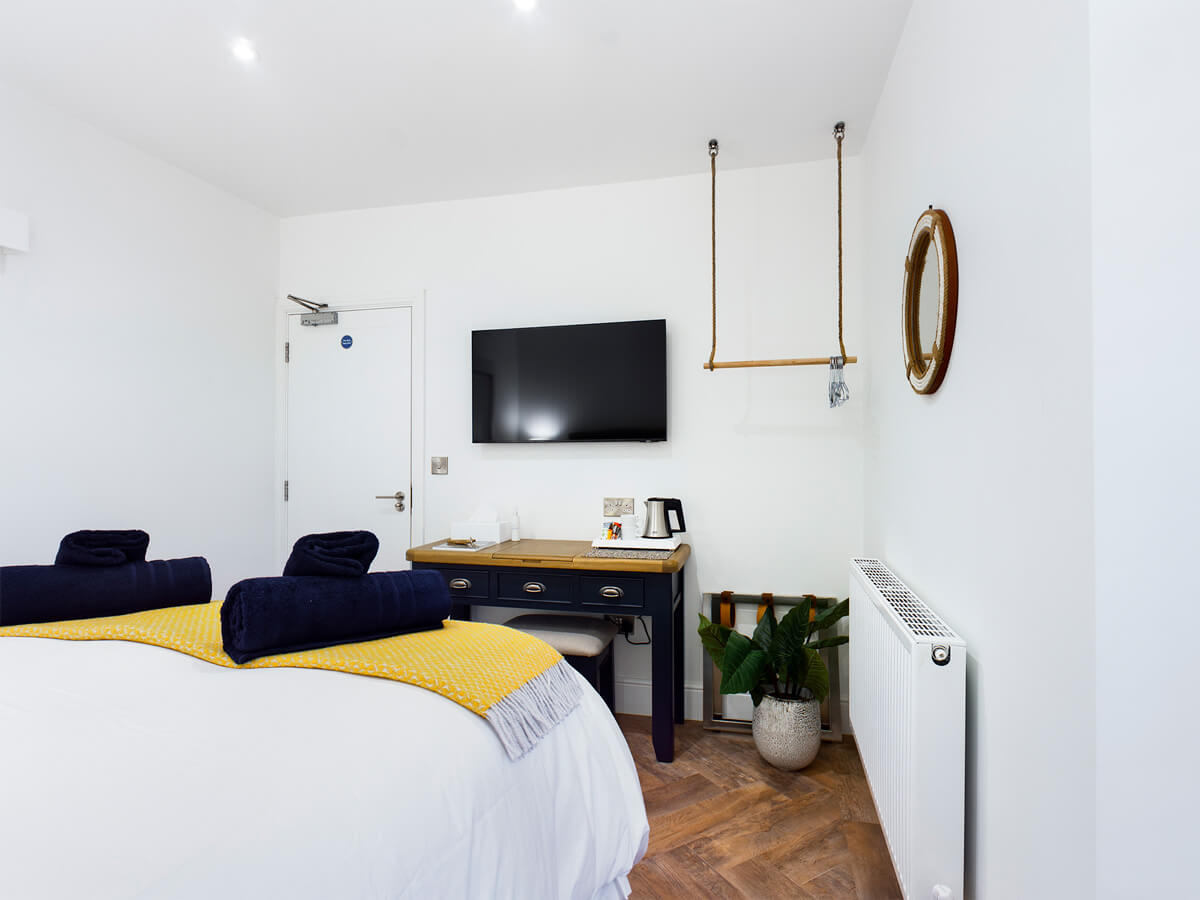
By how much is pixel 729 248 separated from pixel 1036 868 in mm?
2592

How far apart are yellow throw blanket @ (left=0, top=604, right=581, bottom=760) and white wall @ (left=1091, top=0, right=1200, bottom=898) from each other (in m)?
0.84

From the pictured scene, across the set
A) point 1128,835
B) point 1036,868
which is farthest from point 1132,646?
point 1036,868

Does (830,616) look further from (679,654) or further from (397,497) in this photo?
(397,497)

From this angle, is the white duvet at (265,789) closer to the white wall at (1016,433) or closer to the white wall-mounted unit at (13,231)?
the white wall at (1016,433)

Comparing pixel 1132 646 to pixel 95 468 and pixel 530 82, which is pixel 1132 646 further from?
pixel 95 468

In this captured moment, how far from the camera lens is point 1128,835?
0.92 meters

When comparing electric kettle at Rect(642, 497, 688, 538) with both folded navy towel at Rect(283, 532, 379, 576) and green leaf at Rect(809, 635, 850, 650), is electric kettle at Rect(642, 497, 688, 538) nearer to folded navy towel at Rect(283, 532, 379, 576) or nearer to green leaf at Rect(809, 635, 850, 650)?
green leaf at Rect(809, 635, 850, 650)

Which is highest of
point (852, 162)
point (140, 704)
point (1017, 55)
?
point (852, 162)

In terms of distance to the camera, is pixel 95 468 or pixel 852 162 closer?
pixel 95 468

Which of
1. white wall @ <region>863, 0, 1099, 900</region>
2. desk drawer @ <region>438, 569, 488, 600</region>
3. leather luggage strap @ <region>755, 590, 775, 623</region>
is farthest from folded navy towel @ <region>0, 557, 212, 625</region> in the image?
leather luggage strap @ <region>755, 590, 775, 623</region>

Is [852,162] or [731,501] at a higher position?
[852,162]

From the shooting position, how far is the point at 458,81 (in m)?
2.39

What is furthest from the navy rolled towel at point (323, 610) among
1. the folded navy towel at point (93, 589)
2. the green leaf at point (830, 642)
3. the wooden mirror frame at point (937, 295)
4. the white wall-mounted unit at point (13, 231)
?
the white wall-mounted unit at point (13, 231)

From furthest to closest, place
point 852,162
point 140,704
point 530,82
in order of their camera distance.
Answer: point 852,162, point 530,82, point 140,704
